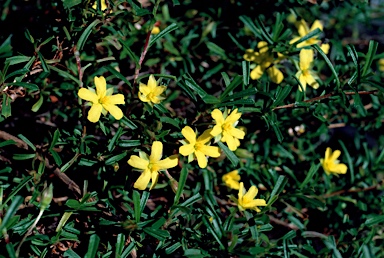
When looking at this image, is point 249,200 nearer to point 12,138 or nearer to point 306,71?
point 306,71

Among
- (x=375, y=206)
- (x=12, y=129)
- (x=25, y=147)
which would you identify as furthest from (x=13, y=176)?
(x=375, y=206)

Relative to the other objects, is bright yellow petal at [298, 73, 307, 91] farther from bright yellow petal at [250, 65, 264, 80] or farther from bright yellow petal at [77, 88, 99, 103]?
bright yellow petal at [77, 88, 99, 103]

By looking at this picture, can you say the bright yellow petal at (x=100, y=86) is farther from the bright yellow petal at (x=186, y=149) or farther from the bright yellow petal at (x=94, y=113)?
the bright yellow petal at (x=186, y=149)

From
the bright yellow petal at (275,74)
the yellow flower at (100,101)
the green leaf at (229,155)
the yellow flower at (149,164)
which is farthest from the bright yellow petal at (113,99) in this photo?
the bright yellow petal at (275,74)

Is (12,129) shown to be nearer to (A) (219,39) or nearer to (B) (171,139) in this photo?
(B) (171,139)

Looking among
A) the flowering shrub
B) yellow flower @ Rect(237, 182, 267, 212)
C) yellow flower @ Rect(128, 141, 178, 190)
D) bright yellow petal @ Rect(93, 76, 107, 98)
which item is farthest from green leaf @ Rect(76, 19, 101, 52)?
yellow flower @ Rect(237, 182, 267, 212)

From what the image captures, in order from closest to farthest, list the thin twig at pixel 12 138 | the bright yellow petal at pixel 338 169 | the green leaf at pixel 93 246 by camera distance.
Answer: the green leaf at pixel 93 246 < the thin twig at pixel 12 138 < the bright yellow petal at pixel 338 169
